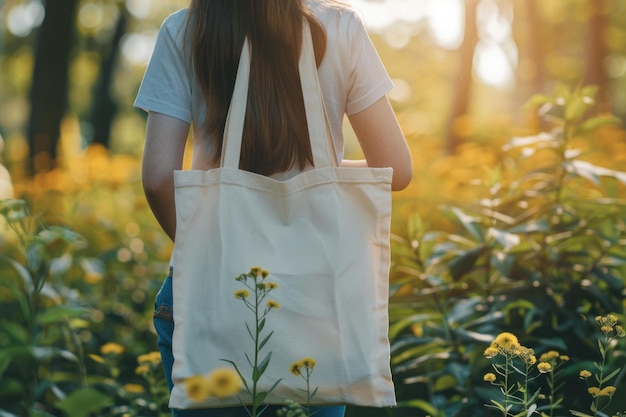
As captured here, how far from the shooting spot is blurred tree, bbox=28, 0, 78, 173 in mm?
8406

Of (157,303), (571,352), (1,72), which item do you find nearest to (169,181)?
(157,303)

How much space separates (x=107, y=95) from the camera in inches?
753

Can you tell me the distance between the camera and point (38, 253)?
2072 millimetres

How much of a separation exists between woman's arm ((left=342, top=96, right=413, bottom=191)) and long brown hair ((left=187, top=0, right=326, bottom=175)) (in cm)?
16

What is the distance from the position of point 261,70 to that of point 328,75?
0.16 metres

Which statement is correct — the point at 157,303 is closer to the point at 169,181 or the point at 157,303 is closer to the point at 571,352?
the point at 169,181

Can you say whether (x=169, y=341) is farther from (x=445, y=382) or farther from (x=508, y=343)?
(x=445, y=382)

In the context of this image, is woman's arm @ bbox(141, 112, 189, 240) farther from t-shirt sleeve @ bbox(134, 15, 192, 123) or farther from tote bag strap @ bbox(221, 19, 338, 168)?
tote bag strap @ bbox(221, 19, 338, 168)

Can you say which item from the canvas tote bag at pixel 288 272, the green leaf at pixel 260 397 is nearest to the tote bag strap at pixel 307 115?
the canvas tote bag at pixel 288 272

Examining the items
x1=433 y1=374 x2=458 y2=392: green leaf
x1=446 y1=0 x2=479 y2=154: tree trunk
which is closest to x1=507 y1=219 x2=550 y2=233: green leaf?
x1=433 y1=374 x2=458 y2=392: green leaf

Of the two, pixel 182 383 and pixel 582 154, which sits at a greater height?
pixel 582 154

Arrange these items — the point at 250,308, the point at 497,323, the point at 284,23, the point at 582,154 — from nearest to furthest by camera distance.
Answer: the point at 250,308 < the point at 284,23 < the point at 497,323 < the point at 582,154

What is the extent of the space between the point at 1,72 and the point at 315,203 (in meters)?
28.8

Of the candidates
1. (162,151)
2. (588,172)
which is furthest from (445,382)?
(162,151)
